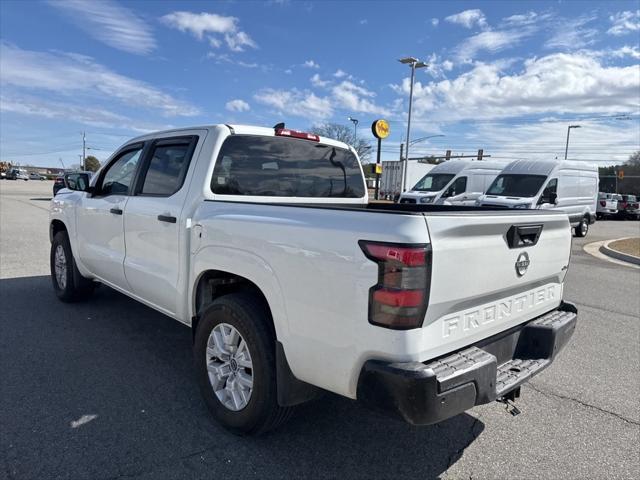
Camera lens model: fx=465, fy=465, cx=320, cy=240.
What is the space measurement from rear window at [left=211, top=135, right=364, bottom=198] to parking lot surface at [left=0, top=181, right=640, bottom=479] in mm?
1623

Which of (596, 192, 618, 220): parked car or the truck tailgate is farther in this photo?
(596, 192, 618, 220): parked car

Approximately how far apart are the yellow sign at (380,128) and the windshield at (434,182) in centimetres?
344

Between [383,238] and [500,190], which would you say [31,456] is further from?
[500,190]

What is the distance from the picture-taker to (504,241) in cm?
248

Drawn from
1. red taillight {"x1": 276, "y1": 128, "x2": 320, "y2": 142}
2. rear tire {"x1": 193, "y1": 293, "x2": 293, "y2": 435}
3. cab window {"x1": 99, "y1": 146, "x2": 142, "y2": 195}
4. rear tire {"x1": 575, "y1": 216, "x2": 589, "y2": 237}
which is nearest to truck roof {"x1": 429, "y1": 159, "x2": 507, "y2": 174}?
rear tire {"x1": 575, "y1": 216, "x2": 589, "y2": 237}

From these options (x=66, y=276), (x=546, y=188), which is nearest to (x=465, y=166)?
(x=546, y=188)

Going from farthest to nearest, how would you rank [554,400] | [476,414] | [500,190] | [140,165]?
[500,190] < [140,165] < [554,400] < [476,414]

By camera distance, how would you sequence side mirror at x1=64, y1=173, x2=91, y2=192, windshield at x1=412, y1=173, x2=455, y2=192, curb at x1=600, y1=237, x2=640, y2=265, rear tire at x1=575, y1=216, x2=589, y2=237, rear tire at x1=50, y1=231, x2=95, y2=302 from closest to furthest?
side mirror at x1=64, y1=173, x2=91, y2=192 < rear tire at x1=50, y1=231, x2=95, y2=302 < curb at x1=600, y1=237, x2=640, y2=265 < rear tire at x1=575, y1=216, x2=589, y2=237 < windshield at x1=412, y1=173, x2=455, y2=192

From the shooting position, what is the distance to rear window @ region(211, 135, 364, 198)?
11.6ft

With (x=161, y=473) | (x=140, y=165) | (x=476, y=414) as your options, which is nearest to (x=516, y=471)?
(x=476, y=414)

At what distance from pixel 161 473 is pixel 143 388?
108 cm

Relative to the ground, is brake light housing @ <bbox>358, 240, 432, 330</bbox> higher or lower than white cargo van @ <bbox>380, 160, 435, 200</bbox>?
lower

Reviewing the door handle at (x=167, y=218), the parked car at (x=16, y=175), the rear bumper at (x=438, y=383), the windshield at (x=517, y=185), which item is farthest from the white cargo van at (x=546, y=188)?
the parked car at (x=16, y=175)

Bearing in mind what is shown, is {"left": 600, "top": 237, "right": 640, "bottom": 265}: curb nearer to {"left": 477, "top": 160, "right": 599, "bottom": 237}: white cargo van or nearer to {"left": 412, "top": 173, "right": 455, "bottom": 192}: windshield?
{"left": 477, "top": 160, "right": 599, "bottom": 237}: white cargo van
